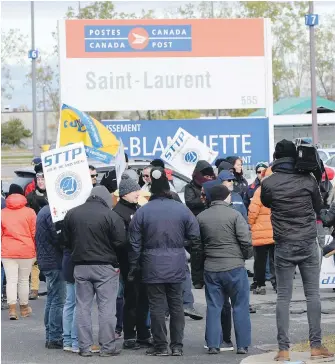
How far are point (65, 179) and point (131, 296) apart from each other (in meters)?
1.41

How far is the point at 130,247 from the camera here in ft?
34.7

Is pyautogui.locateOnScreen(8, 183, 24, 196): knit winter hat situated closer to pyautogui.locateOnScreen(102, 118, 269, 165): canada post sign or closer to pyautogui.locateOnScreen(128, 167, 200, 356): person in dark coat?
pyautogui.locateOnScreen(128, 167, 200, 356): person in dark coat

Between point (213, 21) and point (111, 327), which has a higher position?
point (213, 21)

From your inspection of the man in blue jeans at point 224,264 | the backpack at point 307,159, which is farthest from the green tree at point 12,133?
the backpack at point 307,159

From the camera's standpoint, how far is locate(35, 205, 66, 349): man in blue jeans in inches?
441

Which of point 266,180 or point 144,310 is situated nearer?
point 266,180

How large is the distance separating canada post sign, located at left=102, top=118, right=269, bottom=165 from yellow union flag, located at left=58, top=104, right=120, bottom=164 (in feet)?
27.7

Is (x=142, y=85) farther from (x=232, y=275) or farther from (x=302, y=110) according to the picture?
(x=302, y=110)

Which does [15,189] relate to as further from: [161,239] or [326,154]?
[326,154]

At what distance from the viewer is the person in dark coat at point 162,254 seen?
1041 cm

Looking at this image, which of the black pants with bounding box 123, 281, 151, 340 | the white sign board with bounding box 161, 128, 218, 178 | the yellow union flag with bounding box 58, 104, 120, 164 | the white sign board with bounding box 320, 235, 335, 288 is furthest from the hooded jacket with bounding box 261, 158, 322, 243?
the white sign board with bounding box 161, 128, 218, 178

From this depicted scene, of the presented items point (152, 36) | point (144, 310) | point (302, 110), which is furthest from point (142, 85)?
point (302, 110)

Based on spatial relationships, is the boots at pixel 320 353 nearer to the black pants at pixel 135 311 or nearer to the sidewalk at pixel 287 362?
the sidewalk at pixel 287 362

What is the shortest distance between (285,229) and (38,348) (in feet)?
10.4
